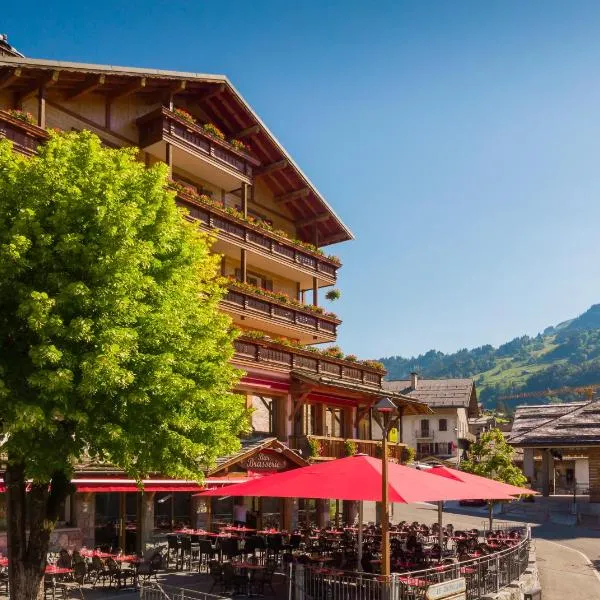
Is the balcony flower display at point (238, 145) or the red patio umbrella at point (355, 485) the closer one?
the red patio umbrella at point (355, 485)

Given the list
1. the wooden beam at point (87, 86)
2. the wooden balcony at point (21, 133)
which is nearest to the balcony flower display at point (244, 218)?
the wooden beam at point (87, 86)

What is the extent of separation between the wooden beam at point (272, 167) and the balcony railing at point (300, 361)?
912cm

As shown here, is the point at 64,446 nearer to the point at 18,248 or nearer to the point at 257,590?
the point at 18,248

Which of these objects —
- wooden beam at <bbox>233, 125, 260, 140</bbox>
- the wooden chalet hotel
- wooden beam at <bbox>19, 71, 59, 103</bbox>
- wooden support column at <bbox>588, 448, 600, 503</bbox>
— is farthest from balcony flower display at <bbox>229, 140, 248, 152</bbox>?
wooden support column at <bbox>588, 448, 600, 503</bbox>

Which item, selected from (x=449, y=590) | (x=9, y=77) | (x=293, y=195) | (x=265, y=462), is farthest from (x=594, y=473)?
(x=9, y=77)

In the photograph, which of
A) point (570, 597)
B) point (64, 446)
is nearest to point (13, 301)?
point (64, 446)

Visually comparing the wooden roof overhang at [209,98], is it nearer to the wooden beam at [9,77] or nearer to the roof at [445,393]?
the wooden beam at [9,77]

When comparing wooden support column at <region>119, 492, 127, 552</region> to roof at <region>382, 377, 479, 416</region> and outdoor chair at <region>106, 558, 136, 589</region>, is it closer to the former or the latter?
outdoor chair at <region>106, 558, 136, 589</region>

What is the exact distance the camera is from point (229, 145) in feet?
112

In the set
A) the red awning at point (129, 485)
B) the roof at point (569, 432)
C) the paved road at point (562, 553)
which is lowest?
the paved road at point (562, 553)

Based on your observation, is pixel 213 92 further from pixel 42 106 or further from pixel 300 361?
pixel 300 361

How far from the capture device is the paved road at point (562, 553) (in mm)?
24127

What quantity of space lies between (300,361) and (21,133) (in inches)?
620

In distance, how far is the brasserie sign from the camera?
27559mm
